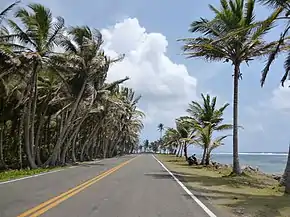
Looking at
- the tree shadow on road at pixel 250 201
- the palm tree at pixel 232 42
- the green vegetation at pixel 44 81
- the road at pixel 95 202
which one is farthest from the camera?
the green vegetation at pixel 44 81

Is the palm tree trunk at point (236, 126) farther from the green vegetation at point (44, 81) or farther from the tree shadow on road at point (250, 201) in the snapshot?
the green vegetation at point (44, 81)

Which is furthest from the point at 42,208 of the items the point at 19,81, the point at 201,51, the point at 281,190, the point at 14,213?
the point at 19,81

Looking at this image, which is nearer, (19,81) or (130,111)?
(19,81)

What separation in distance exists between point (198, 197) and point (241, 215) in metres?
3.39

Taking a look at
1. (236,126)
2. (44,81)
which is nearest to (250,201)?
(236,126)

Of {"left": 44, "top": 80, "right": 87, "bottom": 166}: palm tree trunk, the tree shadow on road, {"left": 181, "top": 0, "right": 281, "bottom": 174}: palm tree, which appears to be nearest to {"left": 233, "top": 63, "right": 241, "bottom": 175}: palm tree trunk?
→ {"left": 181, "top": 0, "right": 281, "bottom": 174}: palm tree

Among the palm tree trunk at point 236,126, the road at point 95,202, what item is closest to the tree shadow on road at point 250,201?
the road at point 95,202

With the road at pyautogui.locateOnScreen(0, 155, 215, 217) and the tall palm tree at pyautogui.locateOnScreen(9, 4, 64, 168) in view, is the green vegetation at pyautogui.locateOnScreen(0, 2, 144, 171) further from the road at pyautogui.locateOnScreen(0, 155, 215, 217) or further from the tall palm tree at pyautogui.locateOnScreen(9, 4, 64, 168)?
the road at pyautogui.locateOnScreen(0, 155, 215, 217)

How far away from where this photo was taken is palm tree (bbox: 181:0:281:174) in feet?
70.8

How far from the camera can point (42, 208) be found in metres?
10.3

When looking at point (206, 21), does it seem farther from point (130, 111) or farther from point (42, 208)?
point (130, 111)

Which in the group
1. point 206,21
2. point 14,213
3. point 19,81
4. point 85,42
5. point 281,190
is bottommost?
point 14,213

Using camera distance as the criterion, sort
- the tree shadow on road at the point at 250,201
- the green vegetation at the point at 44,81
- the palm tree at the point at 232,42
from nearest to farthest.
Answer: the tree shadow on road at the point at 250,201
the palm tree at the point at 232,42
the green vegetation at the point at 44,81

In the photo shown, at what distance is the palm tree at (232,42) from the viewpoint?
70.8 ft
